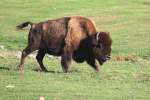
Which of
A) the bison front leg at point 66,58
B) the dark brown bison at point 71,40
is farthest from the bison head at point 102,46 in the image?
the bison front leg at point 66,58

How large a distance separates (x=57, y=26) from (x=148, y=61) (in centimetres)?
523

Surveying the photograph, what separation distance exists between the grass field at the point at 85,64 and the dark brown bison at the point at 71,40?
462 mm

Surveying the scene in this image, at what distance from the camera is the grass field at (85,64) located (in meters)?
13.7

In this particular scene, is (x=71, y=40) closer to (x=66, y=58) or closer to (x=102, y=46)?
(x=66, y=58)

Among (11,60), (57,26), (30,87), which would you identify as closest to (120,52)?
(11,60)

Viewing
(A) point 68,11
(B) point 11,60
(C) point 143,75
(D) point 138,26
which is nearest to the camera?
(C) point 143,75

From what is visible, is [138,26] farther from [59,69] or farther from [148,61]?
[59,69]

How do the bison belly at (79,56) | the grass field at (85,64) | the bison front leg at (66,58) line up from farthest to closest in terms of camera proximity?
the bison belly at (79,56)
the bison front leg at (66,58)
the grass field at (85,64)

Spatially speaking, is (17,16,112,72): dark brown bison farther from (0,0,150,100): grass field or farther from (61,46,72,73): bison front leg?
(0,0,150,100): grass field

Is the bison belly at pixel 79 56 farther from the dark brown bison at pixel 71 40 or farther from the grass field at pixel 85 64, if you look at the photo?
the grass field at pixel 85 64

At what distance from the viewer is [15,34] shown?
31.9 metres

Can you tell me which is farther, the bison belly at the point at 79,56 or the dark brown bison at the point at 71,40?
Answer: the bison belly at the point at 79,56

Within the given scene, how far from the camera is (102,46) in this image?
711 inches

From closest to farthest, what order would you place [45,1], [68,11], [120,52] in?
[120,52] < [68,11] < [45,1]
